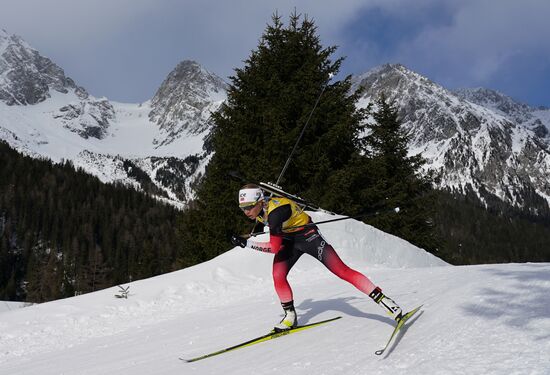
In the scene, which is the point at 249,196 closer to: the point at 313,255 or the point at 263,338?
the point at 313,255

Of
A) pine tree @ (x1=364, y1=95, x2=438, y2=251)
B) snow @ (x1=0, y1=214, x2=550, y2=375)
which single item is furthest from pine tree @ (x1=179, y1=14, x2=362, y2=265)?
snow @ (x1=0, y1=214, x2=550, y2=375)

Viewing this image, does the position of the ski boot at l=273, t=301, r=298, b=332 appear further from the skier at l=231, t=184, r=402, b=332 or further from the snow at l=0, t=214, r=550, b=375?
the snow at l=0, t=214, r=550, b=375

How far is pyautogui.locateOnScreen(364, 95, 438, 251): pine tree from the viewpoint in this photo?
776 inches

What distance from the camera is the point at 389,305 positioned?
217 inches

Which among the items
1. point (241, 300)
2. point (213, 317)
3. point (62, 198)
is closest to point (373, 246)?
point (241, 300)

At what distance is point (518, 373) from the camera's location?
10.8 ft

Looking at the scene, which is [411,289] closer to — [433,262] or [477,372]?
[477,372]

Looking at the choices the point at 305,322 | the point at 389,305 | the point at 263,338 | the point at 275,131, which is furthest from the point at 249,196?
the point at 275,131

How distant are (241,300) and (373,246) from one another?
5.20 metres

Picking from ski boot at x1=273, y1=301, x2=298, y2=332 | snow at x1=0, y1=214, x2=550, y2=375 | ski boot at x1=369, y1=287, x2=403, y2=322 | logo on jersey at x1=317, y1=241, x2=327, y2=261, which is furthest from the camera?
ski boot at x1=273, y1=301, x2=298, y2=332

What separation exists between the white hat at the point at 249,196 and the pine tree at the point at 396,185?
1191cm

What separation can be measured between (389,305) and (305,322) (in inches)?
78.9

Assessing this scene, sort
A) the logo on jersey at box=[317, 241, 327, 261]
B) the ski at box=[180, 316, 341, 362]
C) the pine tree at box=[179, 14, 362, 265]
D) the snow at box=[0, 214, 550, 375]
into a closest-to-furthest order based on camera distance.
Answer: the snow at box=[0, 214, 550, 375]
the ski at box=[180, 316, 341, 362]
the logo on jersey at box=[317, 241, 327, 261]
the pine tree at box=[179, 14, 362, 265]

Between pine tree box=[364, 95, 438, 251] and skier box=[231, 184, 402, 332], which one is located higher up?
pine tree box=[364, 95, 438, 251]
